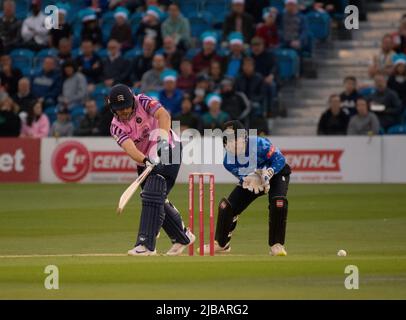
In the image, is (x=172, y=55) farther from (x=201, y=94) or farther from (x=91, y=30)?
(x=91, y=30)

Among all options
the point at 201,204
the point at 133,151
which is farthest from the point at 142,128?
the point at 201,204

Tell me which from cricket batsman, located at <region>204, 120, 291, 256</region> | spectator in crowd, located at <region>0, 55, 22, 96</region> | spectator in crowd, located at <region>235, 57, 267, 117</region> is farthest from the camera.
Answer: spectator in crowd, located at <region>0, 55, 22, 96</region>

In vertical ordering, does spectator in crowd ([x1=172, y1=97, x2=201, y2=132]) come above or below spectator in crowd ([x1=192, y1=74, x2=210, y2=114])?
below

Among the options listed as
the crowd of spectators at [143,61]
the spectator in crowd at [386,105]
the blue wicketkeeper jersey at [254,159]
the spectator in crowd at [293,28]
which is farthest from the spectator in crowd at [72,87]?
the blue wicketkeeper jersey at [254,159]

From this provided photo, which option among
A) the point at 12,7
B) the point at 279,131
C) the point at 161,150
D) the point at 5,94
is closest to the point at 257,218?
the point at 161,150

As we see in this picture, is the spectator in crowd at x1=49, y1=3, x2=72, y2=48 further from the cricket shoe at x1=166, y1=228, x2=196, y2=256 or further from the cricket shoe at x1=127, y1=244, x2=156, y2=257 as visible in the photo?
the cricket shoe at x1=127, y1=244, x2=156, y2=257

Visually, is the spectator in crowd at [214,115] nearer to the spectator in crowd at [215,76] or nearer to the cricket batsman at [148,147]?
the spectator in crowd at [215,76]

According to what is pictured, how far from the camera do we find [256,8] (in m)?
30.4

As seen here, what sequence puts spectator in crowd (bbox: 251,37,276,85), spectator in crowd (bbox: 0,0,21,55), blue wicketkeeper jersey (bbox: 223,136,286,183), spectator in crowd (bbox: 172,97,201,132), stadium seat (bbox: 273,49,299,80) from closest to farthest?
1. blue wicketkeeper jersey (bbox: 223,136,286,183)
2. spectator in crowd (bbox: 172,97,201,132)
3. spectator in crowd (bbox: 251,37,276,85)
4. stadium seat (bbox: 273,49,299,80)
5. spectator in crowd (bbox: 0,0,21,55)

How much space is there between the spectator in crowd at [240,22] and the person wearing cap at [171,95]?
2.36 metres

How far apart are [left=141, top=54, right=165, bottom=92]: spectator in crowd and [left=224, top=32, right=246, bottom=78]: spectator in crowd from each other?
1.52 meters

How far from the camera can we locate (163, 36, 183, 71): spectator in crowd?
96.6 feet

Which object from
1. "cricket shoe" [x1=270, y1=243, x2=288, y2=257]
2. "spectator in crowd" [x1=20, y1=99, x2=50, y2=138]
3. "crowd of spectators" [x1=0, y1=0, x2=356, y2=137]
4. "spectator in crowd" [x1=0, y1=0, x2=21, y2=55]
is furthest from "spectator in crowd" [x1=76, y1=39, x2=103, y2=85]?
"cricket shoe" [x1=270, y1=243, x2=288, y2=257]

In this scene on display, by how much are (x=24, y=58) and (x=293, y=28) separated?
7206mm
